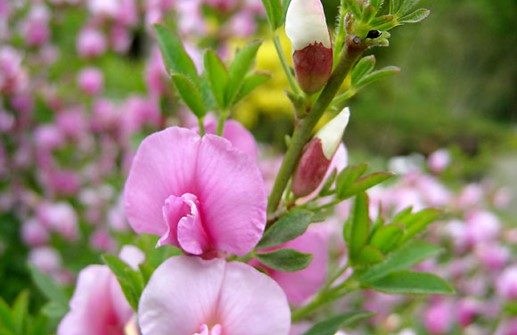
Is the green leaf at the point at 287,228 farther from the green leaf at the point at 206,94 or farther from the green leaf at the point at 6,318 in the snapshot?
the green leaf at the point at 6,318

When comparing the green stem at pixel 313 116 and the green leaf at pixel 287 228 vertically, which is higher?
→ the green stem at pixel 313 116

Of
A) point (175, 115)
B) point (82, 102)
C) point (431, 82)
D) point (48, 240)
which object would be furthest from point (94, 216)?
point (431, 82)

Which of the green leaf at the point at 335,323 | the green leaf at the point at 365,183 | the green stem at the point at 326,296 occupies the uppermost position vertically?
the green leaf at the point at 365,183

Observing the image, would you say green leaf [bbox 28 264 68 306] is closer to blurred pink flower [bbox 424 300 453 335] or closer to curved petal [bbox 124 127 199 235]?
curved petal [bbox 124 127 199 235]

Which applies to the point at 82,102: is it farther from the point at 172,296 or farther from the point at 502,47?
the point at 502,47

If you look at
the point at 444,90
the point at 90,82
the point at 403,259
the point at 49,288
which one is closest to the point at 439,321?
the point at 403,259

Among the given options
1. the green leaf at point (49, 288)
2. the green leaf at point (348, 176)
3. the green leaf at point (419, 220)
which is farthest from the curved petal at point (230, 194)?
the green leaf at point (49, 288)

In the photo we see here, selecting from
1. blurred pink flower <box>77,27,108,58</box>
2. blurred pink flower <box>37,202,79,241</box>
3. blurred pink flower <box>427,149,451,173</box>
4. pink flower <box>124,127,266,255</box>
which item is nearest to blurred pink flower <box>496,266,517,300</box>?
blurred pink flower <box>427,149,451,173</box>
